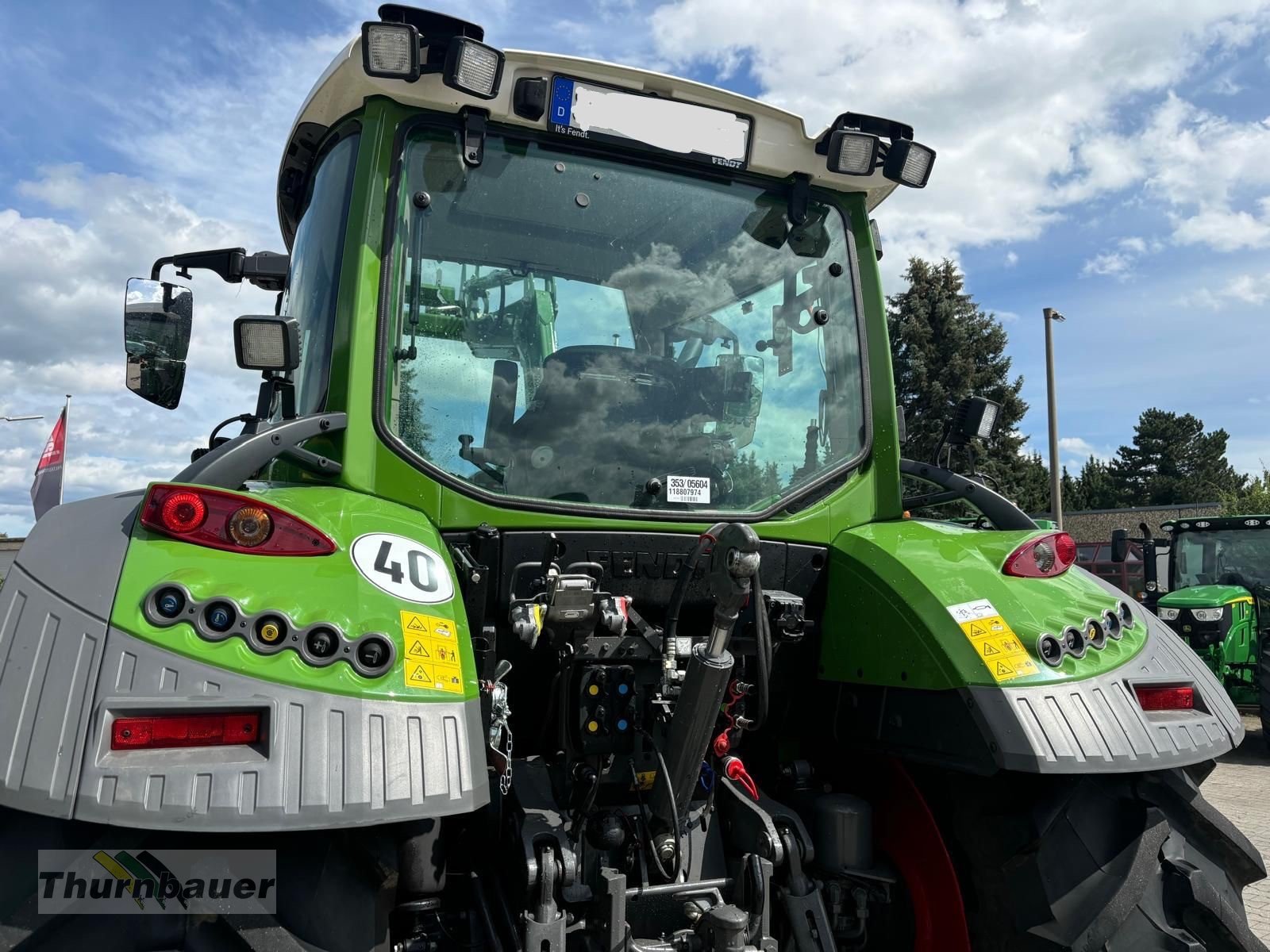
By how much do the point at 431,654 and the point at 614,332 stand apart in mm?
1274

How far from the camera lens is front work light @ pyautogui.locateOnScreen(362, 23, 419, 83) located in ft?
8.61

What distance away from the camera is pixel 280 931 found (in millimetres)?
1807

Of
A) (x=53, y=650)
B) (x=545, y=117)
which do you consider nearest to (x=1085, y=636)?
(x=545, y=117)

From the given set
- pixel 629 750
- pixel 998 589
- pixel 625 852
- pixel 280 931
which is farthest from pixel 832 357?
pixel 280 931

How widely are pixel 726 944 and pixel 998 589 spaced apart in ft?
3.84

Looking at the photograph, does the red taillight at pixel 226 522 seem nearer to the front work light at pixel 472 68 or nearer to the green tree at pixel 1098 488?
the front work light at pixel 472 68

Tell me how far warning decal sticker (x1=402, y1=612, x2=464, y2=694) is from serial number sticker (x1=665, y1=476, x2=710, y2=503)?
94cm

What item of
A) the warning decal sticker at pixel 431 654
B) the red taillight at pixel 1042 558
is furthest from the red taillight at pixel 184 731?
the red taillight at pixel 1042 558

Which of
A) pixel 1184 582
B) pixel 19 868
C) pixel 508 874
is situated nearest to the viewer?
pixel 19 868

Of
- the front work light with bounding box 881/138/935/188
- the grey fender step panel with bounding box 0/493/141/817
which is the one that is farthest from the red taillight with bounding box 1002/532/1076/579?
the grey fender step panel with bounding box 0/493/141/817

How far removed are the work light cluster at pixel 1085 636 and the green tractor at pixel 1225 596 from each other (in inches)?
337

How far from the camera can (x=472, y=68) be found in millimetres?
2697

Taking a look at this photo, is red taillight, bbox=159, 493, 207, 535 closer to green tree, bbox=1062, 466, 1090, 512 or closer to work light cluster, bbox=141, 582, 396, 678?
work light cluster, bbox=141, 582, 396, 678

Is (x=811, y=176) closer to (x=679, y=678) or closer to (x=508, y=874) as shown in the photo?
(x=679, y=678)
